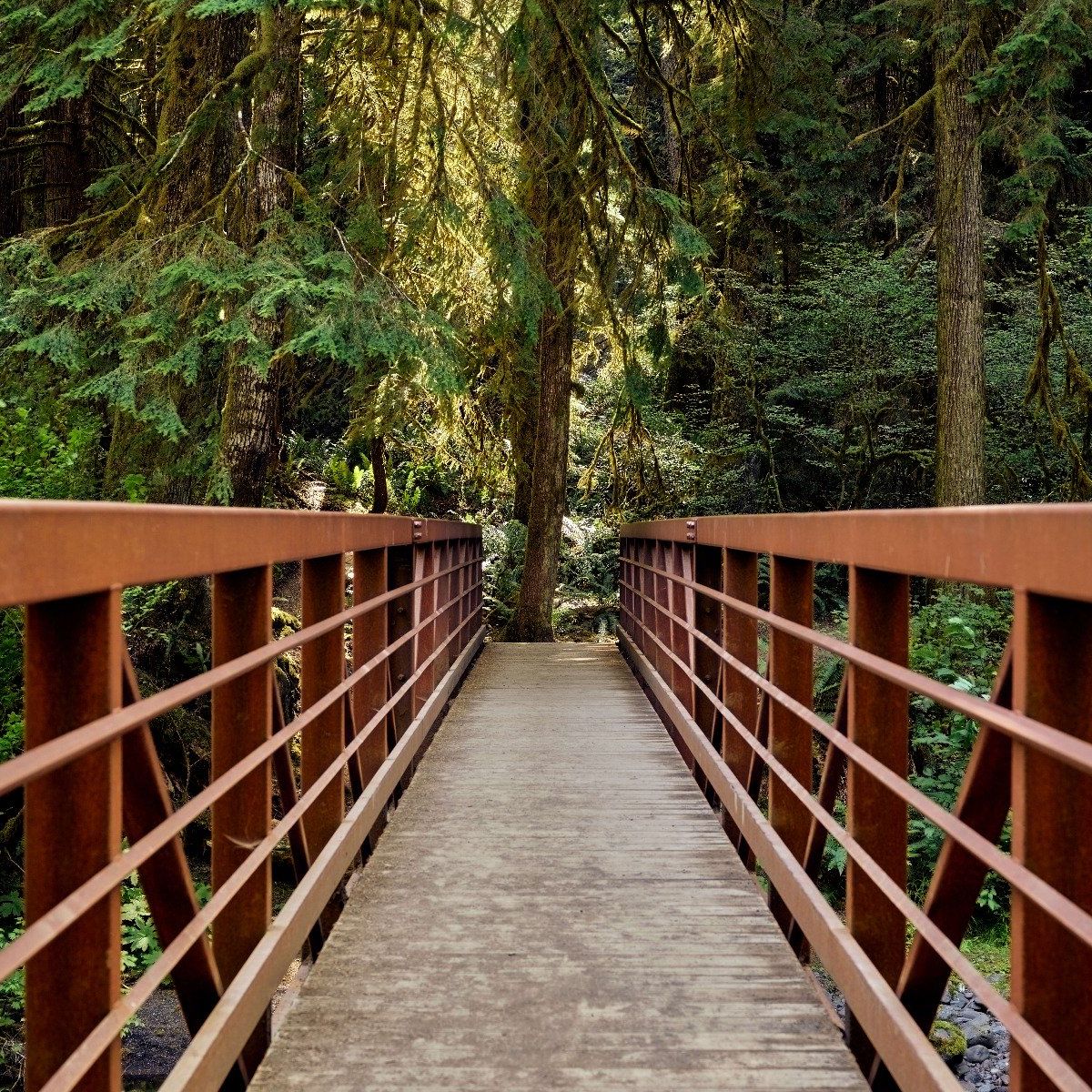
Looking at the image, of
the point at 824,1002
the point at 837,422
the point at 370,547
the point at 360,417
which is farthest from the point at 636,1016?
the point at 837,422

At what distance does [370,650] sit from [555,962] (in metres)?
1.86

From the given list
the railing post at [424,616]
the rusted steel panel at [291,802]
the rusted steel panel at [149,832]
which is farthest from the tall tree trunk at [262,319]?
the rusted steel panel at [149,832]

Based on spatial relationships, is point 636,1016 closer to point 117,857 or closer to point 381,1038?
point 381,1038

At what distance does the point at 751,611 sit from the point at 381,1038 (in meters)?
2.20

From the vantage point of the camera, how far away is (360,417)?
39.0 ft

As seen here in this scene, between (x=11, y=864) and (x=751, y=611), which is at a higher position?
(x=751, y=611)

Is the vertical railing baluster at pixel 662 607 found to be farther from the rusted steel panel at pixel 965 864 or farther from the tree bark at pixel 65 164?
the tree bark at pixel 65 164

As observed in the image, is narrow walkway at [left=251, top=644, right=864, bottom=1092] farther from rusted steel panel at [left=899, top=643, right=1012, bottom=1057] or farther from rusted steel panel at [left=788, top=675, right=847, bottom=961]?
rusted steel panel at [left=899, top=643, right=1012, bottom=1057]

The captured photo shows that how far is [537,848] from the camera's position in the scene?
193 inches

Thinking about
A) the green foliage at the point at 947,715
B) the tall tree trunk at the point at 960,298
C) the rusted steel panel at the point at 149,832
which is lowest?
the green foliage at the point at 947,715

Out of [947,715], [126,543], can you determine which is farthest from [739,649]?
[947,715]

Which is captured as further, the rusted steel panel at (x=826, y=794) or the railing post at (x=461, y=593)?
the railing post at (x=461, y=593)

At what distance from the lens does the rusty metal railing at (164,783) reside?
5.98 feet

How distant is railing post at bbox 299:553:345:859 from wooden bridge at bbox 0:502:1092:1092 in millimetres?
14
